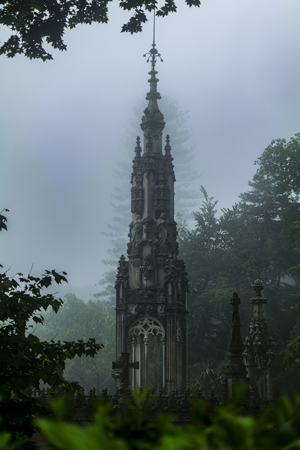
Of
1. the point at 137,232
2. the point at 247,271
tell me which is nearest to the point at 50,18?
the point at 137,232

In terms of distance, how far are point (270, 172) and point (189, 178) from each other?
166 ft

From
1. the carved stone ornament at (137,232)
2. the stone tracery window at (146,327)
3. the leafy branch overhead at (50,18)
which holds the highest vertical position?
the leafy branch overhead at (50,18)

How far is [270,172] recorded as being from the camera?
33.8 meters

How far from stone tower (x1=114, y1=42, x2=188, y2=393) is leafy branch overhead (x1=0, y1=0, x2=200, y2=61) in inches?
342

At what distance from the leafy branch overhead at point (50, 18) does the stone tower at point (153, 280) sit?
8.69 metres

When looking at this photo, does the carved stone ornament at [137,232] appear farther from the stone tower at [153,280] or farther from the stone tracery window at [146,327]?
the stone tracery window at [146,327]

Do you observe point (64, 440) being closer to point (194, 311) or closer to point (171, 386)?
point (171, 386)

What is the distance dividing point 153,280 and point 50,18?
9846 mm

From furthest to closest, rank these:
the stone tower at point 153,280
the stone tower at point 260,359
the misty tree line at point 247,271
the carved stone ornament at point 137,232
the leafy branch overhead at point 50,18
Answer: the misty tree line at point 247,271 → the carved stone ornament at point 137,232 → the stone tower at point 153,280 → the stone tower at point 260,359 → the leafy branch overhead at point 50,18

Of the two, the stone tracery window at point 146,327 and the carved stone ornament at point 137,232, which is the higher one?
the carved stone ornament at point 137,232

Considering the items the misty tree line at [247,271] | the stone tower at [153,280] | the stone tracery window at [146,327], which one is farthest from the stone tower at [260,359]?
the misty tree line at [247,271]

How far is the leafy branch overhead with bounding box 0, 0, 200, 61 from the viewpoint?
11.8 metres

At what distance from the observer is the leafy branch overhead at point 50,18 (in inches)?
464

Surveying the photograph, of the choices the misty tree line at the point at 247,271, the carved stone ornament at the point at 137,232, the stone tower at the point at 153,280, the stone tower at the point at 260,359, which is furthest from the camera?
the misty tree line at the point at 247,271
